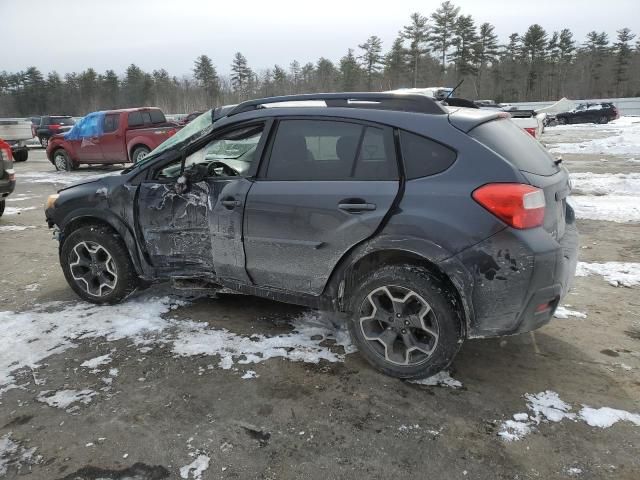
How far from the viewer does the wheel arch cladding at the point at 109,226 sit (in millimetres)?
4141

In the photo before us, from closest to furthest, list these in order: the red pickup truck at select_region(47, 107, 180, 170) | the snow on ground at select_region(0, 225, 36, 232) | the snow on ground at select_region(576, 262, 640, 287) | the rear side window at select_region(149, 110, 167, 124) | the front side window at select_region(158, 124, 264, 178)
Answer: the front side window at select_region(158, 124, 264, 178) < the snow on ground at select_region(576, 262, 640, 287) < the snow on ground at select_region(0, 225, 36, 232) < the red pickup truck at select_region(47, 107, 180, 170) < the rear side window at select_region(149, 110, 167, 124)

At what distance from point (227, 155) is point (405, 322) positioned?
2.01m

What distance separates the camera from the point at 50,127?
2641 cm

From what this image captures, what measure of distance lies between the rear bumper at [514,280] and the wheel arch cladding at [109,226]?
109 inches

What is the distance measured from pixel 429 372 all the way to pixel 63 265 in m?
3.42

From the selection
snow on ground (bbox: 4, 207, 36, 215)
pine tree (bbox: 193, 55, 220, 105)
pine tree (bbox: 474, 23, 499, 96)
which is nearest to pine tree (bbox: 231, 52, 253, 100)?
pine tree (bbox: 193, 55, 220, 105)

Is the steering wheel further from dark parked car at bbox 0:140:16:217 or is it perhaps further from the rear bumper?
dark parked car at bbox 0:140:16:217

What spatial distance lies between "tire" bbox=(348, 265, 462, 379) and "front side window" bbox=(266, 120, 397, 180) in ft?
2.20

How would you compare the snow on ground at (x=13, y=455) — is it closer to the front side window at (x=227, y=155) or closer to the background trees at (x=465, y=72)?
the front side window at (x=227, y=155)

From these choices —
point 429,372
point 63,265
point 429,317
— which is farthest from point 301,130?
point 63,265

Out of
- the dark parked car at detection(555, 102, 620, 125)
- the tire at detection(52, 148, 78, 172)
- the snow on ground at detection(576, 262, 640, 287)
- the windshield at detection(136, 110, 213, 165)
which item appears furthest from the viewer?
the dark parked car at detection(555, 102, 620, 125)

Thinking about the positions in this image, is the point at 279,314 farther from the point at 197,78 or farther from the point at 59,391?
the point at 197,78

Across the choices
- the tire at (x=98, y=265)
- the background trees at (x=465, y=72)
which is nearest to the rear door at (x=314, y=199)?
the tire at (x=98, y=265)

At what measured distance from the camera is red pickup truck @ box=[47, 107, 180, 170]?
555 inches
